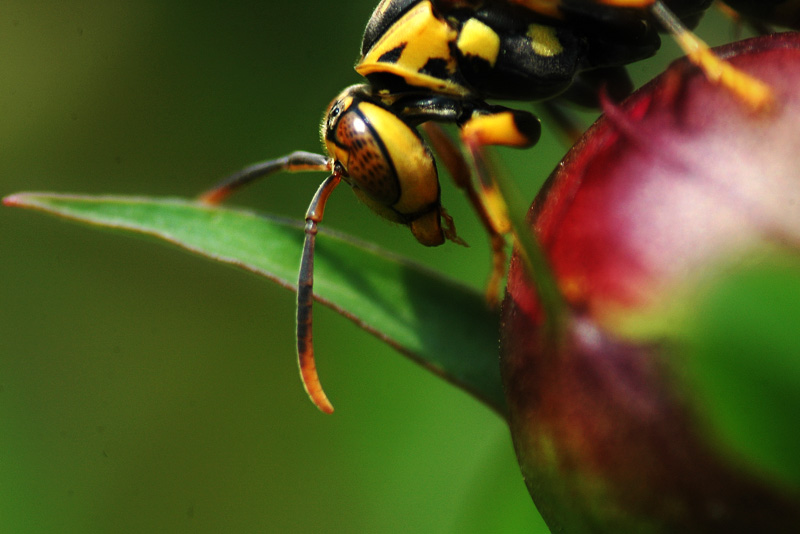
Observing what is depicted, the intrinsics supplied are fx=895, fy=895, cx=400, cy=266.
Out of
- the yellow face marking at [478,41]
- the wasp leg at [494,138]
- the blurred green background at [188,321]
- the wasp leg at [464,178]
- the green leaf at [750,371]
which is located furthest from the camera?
the blurred green background at [188,321]

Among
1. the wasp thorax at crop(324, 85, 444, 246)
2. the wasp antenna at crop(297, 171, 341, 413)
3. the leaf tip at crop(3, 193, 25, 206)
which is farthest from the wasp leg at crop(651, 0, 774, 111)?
the leaf tip at crop(3, 193, 25, 206)

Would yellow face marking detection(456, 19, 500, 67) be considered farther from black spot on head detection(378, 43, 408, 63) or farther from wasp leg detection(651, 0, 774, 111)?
wasp leg detection(651, 0, 774, 111)

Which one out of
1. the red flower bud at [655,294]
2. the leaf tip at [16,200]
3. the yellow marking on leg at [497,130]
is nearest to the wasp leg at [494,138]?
the yellow marking on leg at [497,130]

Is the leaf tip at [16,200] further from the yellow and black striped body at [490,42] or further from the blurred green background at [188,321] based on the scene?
the blurred green background at [188,321]

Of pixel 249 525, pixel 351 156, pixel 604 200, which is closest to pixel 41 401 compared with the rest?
pixel 249 525

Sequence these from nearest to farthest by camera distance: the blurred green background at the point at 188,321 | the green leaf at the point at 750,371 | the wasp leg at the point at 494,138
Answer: the green leaf at the point at 750,371 → the wasp leg at the point at 494,138 → the blurred green background at the point at 188,321

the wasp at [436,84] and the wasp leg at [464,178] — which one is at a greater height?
the wasp at [436,84]
